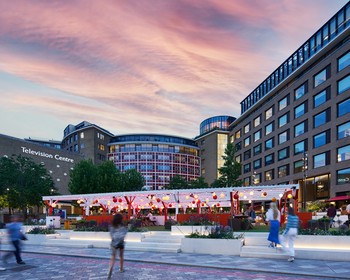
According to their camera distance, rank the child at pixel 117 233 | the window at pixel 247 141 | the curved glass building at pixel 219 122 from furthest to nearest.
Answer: the curved glass building at pixel 219 122 < the window at pixel 247 141 < the child at pixel 117 233

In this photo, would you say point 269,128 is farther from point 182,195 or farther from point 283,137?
point 182,195

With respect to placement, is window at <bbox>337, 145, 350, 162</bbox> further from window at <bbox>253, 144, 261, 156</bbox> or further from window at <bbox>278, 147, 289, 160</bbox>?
window at <bbox>253, 144, 261, 156</bbox>

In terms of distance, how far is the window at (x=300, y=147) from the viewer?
57.8 meters

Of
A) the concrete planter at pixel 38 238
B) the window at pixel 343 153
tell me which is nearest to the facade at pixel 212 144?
the window at pixel 343 153

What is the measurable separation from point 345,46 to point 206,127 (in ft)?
285

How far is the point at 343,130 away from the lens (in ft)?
156

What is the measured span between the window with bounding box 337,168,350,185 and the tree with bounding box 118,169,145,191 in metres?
29.5

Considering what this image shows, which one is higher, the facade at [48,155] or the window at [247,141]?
the window at [247,141]

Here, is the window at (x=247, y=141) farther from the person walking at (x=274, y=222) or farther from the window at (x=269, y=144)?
the person walking at (x=274, y=222)

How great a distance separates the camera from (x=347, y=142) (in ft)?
152

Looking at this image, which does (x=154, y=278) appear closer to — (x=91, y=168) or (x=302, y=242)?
(x=302, y=242)

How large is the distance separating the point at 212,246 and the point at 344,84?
39.0 metres

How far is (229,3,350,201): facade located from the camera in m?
48.1

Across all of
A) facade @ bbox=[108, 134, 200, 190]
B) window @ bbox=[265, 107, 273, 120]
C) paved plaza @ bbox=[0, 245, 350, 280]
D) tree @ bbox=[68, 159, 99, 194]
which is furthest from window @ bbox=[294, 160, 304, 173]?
facade @ bbox=[108, 134, 200, 190]
